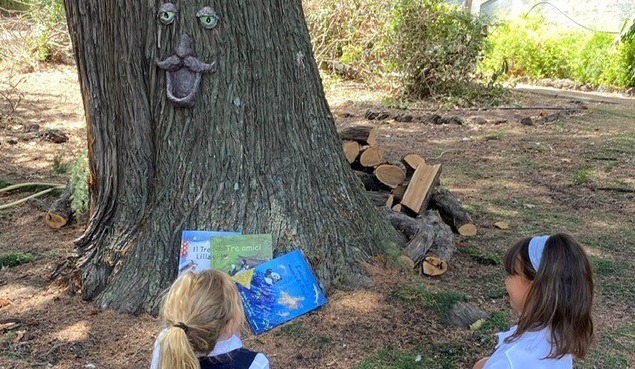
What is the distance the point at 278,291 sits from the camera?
11.3ft

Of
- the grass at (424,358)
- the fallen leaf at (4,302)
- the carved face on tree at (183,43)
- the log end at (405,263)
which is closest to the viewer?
the grass at (424,358)

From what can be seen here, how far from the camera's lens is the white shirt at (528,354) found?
217 centimetres

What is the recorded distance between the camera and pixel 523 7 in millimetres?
19125

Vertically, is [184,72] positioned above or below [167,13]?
below

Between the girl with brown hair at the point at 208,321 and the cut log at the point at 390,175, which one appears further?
the cut log at the point at 390,175

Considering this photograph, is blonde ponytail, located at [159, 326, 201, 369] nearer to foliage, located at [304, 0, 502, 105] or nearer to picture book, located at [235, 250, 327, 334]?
picture book, located at [235, 250, 327, 334]

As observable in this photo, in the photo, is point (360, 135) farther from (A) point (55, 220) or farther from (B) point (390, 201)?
(A) point (55, 220)

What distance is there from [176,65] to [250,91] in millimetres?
415

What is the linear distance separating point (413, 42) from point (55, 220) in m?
7.65

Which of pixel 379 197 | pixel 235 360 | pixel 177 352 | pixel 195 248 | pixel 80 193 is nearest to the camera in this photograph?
pixel 177 352

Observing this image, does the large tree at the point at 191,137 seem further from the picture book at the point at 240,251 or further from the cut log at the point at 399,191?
the cut log at the point at 399,191

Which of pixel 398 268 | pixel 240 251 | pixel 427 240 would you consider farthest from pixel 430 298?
pixel 240 251

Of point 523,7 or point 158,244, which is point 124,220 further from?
point 523,7

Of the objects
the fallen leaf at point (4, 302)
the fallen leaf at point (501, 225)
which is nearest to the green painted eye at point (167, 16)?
the fallen leaf at point (4, 302)
